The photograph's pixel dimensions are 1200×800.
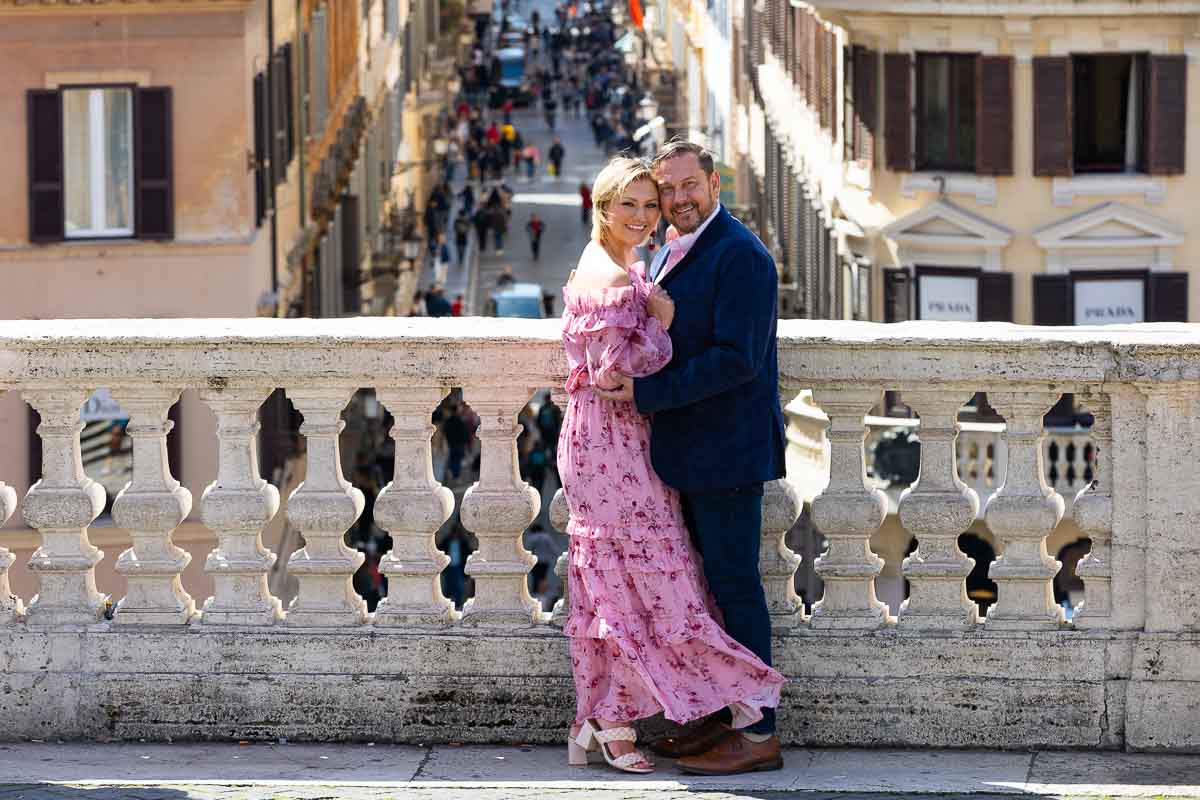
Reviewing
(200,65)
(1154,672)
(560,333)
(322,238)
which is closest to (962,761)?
(1154,672)

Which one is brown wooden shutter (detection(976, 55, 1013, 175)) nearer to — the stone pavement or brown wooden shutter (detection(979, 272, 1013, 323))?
brown wooden shutter (detection(979, 272, 1013, 323))

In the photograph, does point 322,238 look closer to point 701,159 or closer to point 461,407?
point 461,407

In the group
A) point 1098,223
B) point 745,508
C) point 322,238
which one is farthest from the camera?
point 322,238

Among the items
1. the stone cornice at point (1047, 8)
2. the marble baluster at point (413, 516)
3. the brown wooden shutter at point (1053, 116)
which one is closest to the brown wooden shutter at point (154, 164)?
the stone cornice at point (1047, 8)

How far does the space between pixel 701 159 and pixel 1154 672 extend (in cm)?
178

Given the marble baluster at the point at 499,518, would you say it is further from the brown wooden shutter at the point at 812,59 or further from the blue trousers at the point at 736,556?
the brown wooden shutter at the point at 812,59

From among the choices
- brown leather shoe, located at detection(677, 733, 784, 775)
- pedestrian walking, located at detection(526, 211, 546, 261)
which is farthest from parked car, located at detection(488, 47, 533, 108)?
brown leather shoe, located at detection(677, 733, 784, 775)

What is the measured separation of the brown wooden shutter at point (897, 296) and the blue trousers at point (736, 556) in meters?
24.2

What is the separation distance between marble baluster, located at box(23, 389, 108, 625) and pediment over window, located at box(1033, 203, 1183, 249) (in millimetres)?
24027

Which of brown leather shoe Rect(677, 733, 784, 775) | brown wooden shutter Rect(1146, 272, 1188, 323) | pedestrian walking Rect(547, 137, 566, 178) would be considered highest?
pedestrian walking Rect(547, 137, 566, 178)

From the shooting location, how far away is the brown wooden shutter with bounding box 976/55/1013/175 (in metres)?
30.8

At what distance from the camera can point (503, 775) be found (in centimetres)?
743

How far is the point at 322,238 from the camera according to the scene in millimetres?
37281

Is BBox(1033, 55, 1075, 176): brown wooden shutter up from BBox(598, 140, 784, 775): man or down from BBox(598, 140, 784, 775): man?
up
